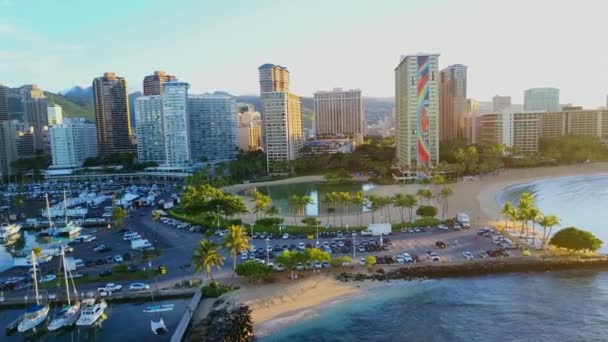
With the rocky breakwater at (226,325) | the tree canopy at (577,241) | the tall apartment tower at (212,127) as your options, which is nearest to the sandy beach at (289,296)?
the rocky breakwater at (226,325)

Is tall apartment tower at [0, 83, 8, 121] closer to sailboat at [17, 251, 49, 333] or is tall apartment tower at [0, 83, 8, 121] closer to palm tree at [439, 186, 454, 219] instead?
sailboat at [17, 251, 49, 333]

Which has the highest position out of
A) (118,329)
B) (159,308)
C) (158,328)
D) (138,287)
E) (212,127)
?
(212,127)

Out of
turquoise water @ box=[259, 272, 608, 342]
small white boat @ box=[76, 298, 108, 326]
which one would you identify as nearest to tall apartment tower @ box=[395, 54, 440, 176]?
turquoise water @ box=[259, 272, 608, 342]

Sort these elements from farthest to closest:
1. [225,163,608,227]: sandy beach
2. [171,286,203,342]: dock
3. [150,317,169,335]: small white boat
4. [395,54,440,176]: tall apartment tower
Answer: [395,54,440,176]: tall apartment tower
[225,163,608,227]: sandy beach
[150,317,169,335]: small white boat
[171,286,203,342]: dock

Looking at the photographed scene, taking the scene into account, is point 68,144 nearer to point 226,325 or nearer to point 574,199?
point 226,325

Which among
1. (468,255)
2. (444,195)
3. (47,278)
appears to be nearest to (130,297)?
(47,278)

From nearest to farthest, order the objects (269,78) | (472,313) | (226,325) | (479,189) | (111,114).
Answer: (226,325) < (472,313) < (479,189) < (111,114) < (269,78)

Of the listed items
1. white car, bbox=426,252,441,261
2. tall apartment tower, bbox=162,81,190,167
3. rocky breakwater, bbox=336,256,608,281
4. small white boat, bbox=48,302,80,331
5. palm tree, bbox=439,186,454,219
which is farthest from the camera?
tall apartment tower, bbox=162,81,190,167

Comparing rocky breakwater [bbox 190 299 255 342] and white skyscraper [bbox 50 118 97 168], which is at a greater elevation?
white skyscraper [bbox 50 118 97 168]
